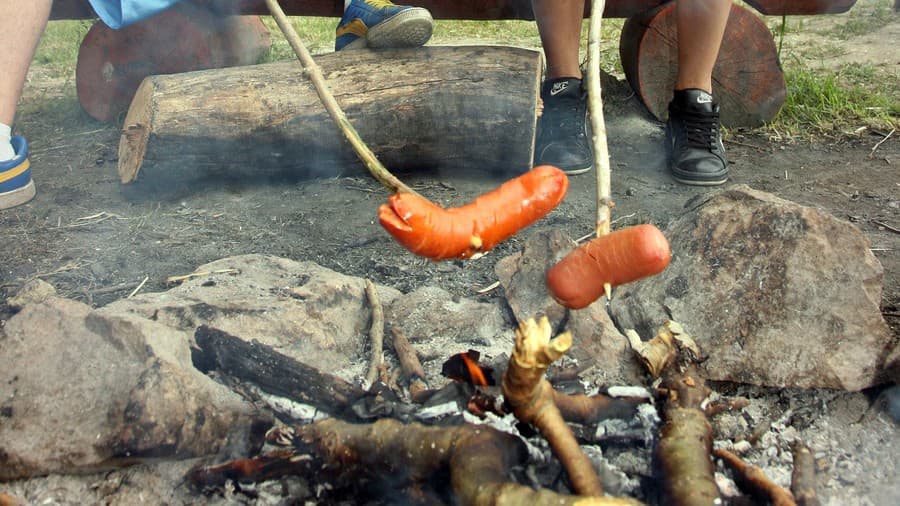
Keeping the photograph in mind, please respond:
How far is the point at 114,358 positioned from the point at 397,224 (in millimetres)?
808

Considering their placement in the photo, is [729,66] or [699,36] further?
[729,66]

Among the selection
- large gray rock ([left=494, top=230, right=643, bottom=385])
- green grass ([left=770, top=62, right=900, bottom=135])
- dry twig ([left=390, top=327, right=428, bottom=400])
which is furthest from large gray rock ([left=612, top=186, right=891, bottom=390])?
green grass ([left=770, top=62, right=900, bottom=135])

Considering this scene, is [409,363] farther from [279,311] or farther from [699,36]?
[699,36]

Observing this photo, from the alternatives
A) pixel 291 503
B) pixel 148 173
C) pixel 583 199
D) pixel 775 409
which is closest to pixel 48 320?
pixel 291 503

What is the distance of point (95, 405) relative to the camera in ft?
5.67

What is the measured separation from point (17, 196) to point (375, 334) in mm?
2161

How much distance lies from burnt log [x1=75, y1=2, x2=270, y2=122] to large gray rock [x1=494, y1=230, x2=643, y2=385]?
2.84 metres

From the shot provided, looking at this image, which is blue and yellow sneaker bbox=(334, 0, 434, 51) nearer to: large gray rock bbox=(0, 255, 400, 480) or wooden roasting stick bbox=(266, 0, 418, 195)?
wooden roasting stick bbox=(266, 0, 418, 195)

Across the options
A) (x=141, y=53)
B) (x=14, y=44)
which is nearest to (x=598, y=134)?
(x=14, y=44)

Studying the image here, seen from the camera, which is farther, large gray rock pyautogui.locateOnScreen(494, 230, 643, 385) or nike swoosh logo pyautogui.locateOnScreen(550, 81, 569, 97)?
nike swoosh logo pyautogui.locateOnScreen(550, 81, 569, 97)

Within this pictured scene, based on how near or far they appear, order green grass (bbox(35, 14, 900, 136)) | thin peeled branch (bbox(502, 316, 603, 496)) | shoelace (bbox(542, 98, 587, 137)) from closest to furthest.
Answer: thin peeled branch (bbox(502, 316, 603, 496)) < shoelace (bbox(542, 98, 587, 137)) < green grass (bbox(35, 14, 900, 136))

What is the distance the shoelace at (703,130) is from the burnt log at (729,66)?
2.46 feet

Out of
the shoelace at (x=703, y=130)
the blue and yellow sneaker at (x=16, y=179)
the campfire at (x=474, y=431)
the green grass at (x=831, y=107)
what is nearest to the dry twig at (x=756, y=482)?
the campfire at (x=474, y=431)

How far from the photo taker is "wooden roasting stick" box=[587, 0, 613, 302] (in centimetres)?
187
